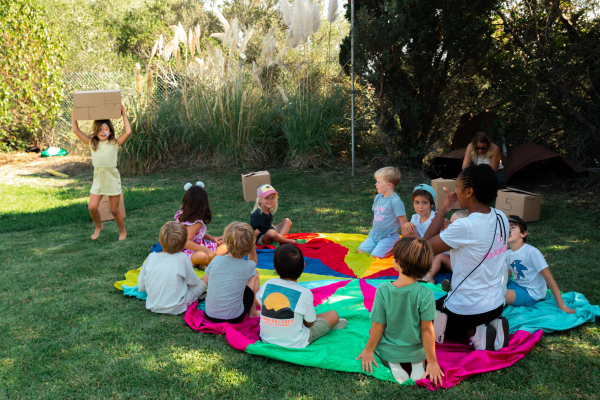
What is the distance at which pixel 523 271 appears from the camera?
348cm

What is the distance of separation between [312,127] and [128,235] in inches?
179

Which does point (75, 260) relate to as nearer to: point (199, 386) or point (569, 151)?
point (199, 386)

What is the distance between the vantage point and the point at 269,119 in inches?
375

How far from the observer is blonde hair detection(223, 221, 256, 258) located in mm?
3244

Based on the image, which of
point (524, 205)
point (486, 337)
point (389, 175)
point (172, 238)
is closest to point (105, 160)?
point (172, 238)

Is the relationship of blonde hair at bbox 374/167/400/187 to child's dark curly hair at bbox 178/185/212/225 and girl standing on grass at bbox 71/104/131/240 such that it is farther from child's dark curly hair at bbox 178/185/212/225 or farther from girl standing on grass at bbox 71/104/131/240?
girl standing on grass at bbox 71/104/131/240

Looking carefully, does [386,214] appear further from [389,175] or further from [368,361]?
[368,361]

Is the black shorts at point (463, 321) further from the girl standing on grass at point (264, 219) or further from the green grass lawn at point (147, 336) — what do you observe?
the girl standing on grass at point (264, 219)

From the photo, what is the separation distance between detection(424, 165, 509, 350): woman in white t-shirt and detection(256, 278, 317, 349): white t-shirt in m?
0.92

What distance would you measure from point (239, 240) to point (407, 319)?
1319 millimetres

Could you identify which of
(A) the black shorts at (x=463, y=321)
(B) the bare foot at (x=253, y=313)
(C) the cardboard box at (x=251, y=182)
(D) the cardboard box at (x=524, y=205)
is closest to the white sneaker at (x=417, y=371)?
(A) the black shorts at (x=463, y=321)

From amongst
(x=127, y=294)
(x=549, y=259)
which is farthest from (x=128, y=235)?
(x=549, y=259)

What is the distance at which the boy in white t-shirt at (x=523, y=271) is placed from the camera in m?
3.39

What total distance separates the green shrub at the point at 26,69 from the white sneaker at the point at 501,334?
12.4 m
